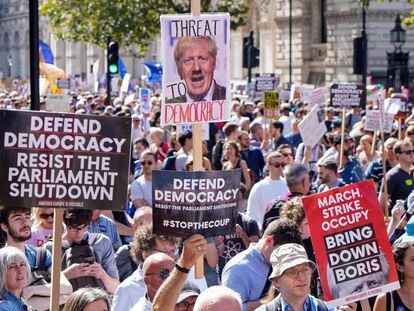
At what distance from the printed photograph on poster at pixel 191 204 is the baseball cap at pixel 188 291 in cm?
29

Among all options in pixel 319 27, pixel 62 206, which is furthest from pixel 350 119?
pixel 319 27

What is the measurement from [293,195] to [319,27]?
134 feet

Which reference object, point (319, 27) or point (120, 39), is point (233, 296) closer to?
point (120, 39)

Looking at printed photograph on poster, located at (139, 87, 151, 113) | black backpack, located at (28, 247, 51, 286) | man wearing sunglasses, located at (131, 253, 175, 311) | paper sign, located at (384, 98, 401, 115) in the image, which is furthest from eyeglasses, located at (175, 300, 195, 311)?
printed photograph on poster, located at (139, 87, 151, 113)

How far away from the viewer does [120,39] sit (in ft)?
135

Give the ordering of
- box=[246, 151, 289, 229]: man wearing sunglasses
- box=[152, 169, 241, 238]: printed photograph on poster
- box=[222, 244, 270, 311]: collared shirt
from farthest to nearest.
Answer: box=[246, 151, 289, 229]: man wearing sunglasses, box=[222, 244, 270, 311]: collared shirt, box=[152, 169, 241, 238]: printed photograph on poster

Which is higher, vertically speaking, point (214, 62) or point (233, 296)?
point (214, 62)

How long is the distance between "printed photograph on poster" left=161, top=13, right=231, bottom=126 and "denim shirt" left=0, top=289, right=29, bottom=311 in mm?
1893

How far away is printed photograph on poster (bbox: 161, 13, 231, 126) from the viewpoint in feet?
25.8

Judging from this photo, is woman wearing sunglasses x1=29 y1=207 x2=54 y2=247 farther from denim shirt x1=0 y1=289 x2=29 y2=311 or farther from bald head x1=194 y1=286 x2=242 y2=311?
bald head x1=194 y1=286 x2=242 y2=311

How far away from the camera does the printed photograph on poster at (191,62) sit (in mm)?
7875

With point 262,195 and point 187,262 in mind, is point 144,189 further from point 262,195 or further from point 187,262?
point 187,262

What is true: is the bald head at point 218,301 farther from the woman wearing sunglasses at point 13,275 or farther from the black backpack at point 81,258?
the black backpack at point 81,258

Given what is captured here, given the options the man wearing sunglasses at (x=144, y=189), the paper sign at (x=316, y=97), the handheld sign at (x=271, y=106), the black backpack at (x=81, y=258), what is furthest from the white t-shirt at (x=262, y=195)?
the paper sign at (x=316, y=97)
